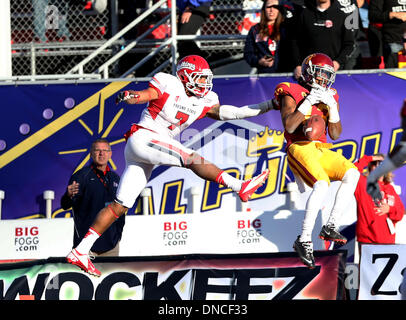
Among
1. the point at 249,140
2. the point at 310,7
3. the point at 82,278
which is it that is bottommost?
the point at 82,278

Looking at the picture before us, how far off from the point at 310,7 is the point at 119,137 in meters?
2.82

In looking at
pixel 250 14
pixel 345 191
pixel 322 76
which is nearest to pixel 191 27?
pixel 250 14

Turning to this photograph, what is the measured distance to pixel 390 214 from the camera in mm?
10422

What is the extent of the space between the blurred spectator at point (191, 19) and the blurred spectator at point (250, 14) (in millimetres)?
582

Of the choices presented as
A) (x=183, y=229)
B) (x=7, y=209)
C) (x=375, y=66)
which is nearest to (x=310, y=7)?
(x=375, y=66)

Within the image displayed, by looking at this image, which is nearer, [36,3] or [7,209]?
[7,209]

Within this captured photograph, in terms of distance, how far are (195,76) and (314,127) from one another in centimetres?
128

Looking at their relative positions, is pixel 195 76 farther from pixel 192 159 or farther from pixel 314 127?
pixel 314 127

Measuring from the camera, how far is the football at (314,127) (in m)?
9.45

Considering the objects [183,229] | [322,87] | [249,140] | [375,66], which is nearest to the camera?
[322,87]

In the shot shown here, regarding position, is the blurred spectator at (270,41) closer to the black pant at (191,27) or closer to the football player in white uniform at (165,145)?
the black pant at (191,27)

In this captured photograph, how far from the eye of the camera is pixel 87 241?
944 cm
